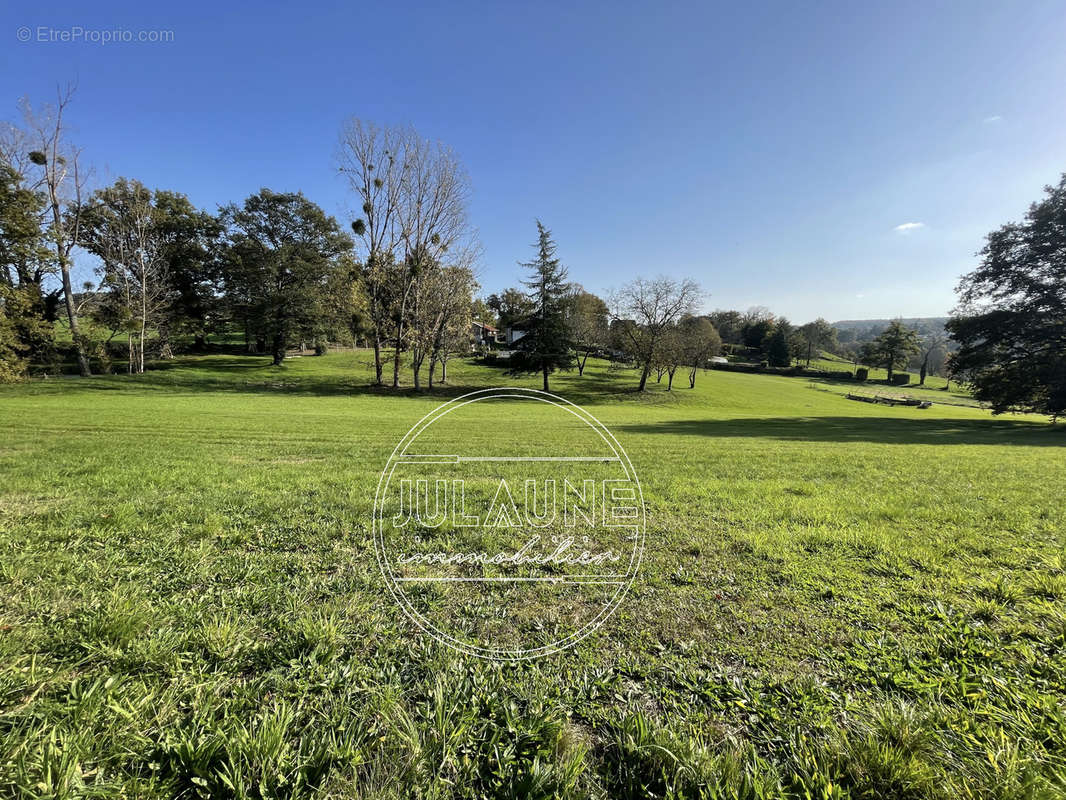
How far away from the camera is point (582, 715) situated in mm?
1971

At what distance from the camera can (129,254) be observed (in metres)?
29.6

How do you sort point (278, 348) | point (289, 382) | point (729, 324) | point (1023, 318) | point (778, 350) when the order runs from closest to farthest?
point (1023, 318)
point (289, 382)
point (278, 348)
point (778, 350)
point (729, 324)

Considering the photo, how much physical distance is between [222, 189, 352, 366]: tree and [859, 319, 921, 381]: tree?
278 ft

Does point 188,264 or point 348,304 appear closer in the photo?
point 348,304

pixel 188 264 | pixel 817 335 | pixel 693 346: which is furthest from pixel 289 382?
pixel 817 335

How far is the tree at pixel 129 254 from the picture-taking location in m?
28.8

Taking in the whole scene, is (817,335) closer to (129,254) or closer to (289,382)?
(289,382)

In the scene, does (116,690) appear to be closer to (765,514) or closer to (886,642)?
(886,642)

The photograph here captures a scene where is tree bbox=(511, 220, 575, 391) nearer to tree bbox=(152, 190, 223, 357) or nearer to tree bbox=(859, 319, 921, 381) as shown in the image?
tree bbox=(152, 190, 223, 357)

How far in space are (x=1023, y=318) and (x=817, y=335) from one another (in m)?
69.1

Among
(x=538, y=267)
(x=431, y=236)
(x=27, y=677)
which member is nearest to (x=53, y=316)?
(x=431, y=236)

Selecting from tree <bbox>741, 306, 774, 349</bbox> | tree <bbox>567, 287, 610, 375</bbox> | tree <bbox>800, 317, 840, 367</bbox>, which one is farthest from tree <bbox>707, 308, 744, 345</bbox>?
tree <bbox>567, 287, 610, 375</bbox>

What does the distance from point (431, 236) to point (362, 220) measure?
Result: 4.73m

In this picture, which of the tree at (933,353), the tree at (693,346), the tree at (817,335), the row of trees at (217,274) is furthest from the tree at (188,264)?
the tree at (933,353)
